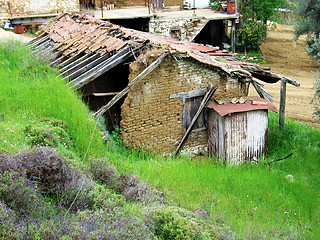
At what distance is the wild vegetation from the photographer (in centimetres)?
474

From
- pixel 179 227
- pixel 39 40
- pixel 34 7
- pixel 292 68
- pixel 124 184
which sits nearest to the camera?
pixel 179 227

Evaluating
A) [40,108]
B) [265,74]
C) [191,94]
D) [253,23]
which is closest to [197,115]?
[191,94]

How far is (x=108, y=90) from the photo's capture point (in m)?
11.7

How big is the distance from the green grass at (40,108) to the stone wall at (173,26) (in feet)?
47.8

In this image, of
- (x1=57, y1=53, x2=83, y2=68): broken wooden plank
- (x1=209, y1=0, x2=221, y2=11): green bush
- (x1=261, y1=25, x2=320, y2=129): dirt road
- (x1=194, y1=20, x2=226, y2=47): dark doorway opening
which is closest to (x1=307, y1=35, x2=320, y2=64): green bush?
(x1=261, y1=25, x2=320, y2=129): dirt road

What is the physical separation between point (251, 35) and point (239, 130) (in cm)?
1744

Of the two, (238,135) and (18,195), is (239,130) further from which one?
(18,195)

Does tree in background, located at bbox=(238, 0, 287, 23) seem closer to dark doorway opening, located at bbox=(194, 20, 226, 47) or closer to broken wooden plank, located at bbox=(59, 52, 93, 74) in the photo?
dark doorway opening, located at bbox=(194, 20, 226, 47)

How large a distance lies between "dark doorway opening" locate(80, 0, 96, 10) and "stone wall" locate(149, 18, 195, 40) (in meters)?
6.91

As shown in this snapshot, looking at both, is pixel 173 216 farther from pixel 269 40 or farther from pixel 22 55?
pixel 269 40

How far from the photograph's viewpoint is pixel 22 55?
1159cm

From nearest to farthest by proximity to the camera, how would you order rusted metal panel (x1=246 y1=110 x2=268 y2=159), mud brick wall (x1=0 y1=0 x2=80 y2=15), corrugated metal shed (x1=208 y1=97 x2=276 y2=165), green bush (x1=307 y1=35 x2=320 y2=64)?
corrugated metal shed (x1=208 y1=97 x2=276 y2=165), rusted metal panel (x1=246 y1=110 x2=268 y2=159), green bush (x1=307 y1=35 x2=320 y2=64), mud brick wall (x1=0 y1=0 x2=80 y2=15)

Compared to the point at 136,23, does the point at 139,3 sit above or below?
above

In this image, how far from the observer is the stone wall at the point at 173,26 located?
77.9 ft
